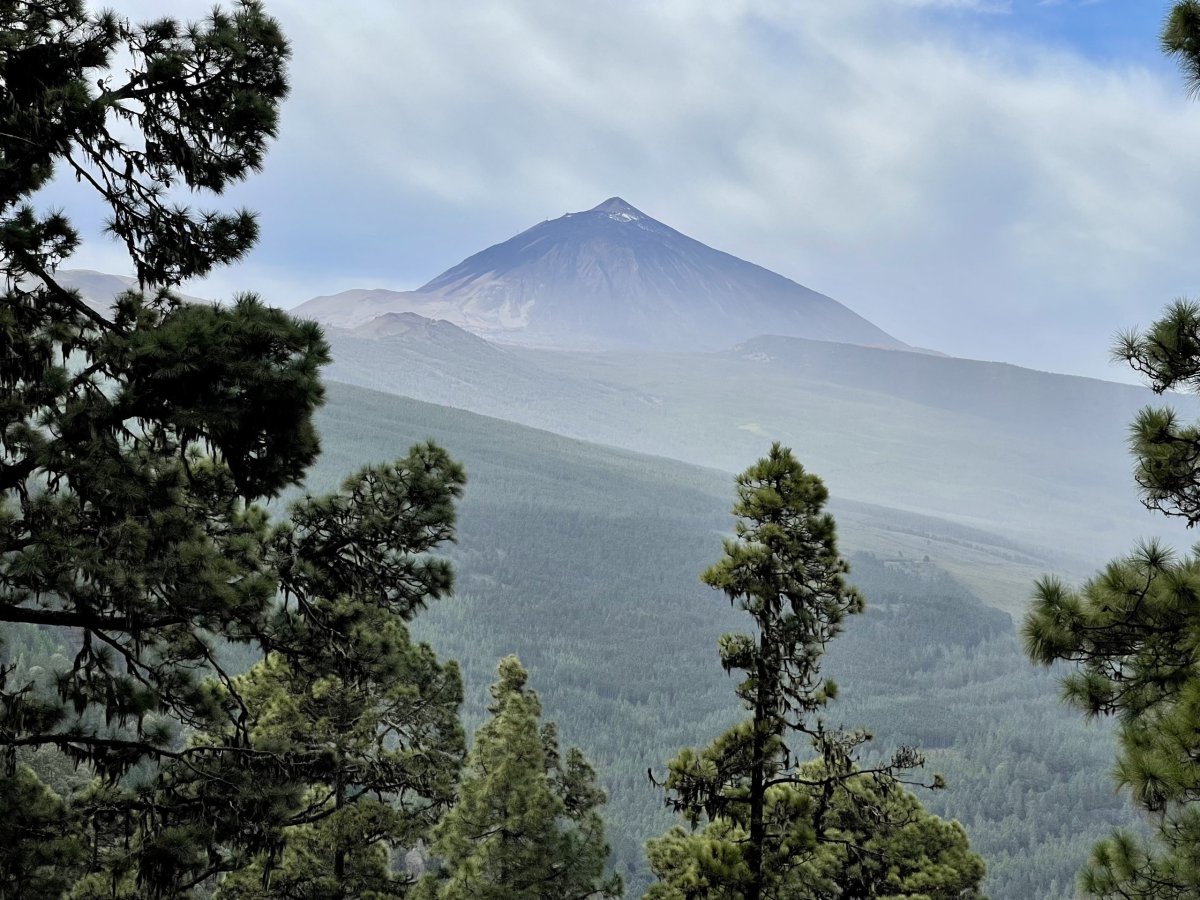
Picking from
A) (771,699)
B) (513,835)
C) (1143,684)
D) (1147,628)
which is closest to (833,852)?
(771,699)

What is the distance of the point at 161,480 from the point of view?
20.4 ft

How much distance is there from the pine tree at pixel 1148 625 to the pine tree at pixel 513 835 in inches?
342

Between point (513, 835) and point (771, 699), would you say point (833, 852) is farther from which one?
point (513, 835)

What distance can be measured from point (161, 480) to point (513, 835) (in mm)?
9498

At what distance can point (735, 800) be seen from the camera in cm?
940

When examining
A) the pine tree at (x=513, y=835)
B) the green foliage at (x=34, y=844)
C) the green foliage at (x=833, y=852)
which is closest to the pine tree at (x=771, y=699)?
the green foliage at (x=833, y=852)

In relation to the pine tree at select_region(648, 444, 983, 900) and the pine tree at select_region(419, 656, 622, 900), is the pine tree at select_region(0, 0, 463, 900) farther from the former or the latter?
the pine tree at select_region(419, 656, 622, 900)

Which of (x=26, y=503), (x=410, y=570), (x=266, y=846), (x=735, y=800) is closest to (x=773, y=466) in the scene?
(x=735, y=800)

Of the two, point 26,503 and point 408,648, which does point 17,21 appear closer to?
point 26,503

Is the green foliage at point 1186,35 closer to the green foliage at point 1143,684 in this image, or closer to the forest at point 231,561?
the forest at point 231,561

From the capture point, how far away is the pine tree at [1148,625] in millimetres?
6180

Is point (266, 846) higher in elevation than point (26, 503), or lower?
lower

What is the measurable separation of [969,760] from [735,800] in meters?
190

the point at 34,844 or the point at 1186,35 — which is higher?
the point at 1186,35
